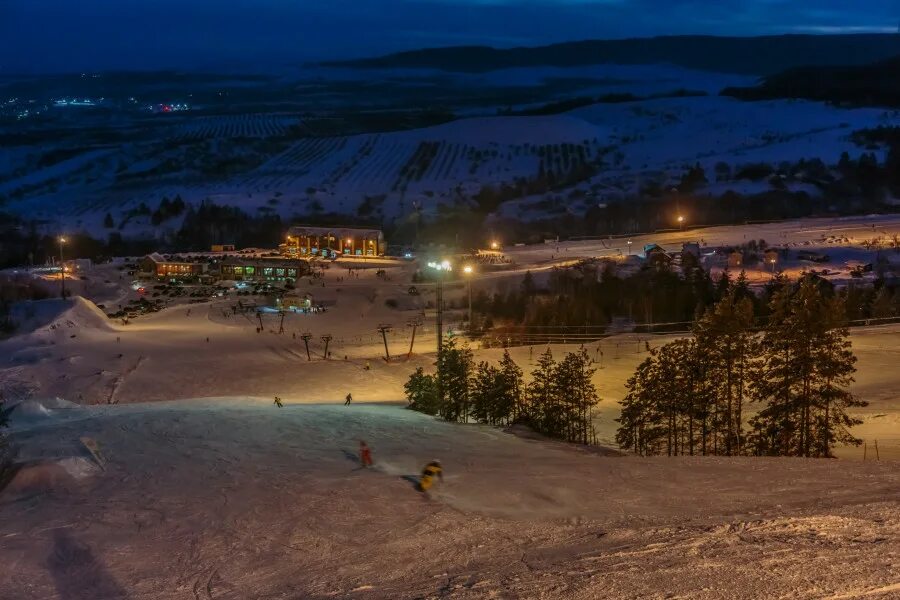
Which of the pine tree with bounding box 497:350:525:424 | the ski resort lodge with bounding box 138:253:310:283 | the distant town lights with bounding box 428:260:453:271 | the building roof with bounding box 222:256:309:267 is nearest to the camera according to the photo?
the pine tree with bounding box 497:350:525:424

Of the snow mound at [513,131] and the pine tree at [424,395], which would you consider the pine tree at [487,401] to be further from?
the snow mound at [513,131]

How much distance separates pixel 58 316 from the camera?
2680 cm

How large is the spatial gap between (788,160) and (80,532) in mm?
59694

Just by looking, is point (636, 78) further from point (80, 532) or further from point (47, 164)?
point (80, 532)

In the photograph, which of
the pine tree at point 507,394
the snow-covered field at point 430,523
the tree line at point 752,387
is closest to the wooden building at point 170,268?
the pine tree at point 507,394

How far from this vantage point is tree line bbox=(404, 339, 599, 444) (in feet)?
47.3

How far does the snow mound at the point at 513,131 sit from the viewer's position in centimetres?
7794

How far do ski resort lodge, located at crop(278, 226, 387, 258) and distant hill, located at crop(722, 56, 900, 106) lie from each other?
55.8 m

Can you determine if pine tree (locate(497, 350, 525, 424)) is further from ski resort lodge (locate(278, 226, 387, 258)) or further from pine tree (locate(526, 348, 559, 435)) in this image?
ski resort lodge (locate(278, 226, 387, 258))

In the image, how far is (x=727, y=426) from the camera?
1430 centimetres

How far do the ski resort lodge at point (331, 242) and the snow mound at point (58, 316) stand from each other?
61.0 ft

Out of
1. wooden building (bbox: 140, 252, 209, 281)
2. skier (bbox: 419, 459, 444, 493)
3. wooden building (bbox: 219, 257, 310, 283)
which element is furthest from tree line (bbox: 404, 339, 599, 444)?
wooden building (bbox: 140, 252, 209, 281)

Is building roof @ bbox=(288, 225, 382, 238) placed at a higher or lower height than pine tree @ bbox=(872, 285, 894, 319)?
higher

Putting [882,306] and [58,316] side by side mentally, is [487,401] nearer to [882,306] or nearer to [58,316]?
[882,306]
